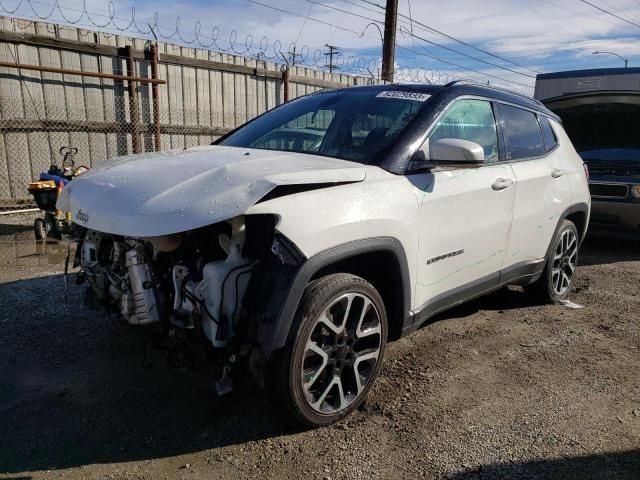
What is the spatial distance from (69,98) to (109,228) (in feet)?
22.6

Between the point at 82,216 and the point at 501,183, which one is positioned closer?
the point at 82,216

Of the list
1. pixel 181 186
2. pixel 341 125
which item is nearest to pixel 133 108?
pixel 341 125

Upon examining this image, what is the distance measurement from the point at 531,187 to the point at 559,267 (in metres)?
1.22

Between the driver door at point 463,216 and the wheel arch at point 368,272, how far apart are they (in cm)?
16

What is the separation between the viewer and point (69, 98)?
8.38m

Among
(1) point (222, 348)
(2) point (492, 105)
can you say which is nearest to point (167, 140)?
(2) point (492, 105)

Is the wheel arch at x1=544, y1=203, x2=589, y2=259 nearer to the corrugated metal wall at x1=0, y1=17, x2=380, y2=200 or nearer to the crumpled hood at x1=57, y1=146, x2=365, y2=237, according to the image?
the crumpled hood at x1=57, y1=146, x2=365, y2=237

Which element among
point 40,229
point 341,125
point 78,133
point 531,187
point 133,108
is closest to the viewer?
point 341,125

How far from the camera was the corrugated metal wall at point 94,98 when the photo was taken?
7836 mm

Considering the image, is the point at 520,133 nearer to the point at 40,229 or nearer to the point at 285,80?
the point at 40,229

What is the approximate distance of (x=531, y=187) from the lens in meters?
4.24

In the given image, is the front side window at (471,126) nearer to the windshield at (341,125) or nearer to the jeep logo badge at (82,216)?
the windshield at (341,125)

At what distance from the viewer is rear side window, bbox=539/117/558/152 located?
4.77m

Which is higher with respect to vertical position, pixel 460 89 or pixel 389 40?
pixel 389 40
